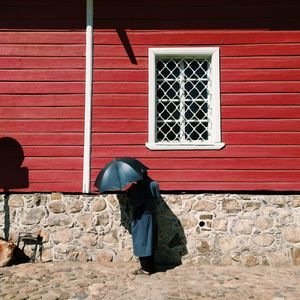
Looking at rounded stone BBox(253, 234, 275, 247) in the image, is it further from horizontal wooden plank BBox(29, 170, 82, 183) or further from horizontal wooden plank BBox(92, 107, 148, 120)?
horizontal wooden plank BBox(29, 170, 82, 183)

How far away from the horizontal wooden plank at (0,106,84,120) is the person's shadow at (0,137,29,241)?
14.9 inches

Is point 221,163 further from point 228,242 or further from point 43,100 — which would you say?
point 43,100

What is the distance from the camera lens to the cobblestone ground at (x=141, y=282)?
189 inches

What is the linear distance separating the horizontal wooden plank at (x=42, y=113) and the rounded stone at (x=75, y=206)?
4.17 feet

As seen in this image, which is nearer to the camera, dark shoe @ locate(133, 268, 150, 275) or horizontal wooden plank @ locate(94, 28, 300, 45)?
dark shoe @ locate(133, 268, 150, 275)

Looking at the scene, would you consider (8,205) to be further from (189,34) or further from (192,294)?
(189,34)

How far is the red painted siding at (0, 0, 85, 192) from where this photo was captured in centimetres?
630

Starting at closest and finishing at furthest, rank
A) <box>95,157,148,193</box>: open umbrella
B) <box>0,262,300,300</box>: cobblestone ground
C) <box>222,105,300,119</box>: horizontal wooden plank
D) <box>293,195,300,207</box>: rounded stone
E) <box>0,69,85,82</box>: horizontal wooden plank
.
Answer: <box>0,262,300,300</box>: cobblestone ground < <box>95,157,148,193</box>: open umbrella < <box>293,195,300,207</box>: rounded stone < <box>222,105,300,119</box>: horizontal wooden plank < <box>0,69,85,82</box>: horizontal wooden plank

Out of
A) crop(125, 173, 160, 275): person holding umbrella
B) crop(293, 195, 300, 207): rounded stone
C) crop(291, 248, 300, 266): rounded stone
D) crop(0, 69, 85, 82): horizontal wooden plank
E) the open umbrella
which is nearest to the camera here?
the open umbrella

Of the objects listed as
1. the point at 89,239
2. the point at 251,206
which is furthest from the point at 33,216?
the point at 251,206

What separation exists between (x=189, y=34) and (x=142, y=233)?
9.99 feet

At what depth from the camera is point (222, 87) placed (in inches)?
249

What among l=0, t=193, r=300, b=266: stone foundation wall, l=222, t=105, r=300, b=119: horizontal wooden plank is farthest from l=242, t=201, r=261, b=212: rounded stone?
l=222, t=105, r=300, b=119: horizontal wooden plank
